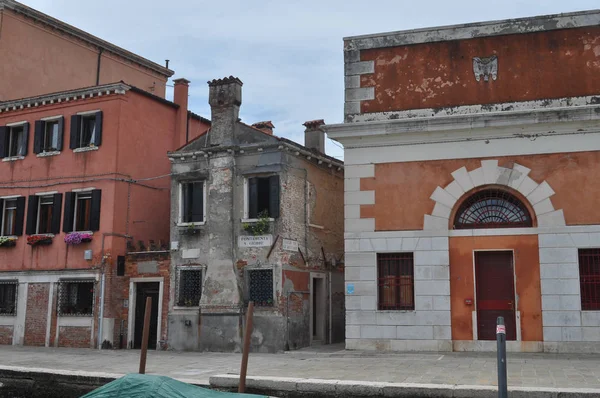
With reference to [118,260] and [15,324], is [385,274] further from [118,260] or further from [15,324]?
[15,324]

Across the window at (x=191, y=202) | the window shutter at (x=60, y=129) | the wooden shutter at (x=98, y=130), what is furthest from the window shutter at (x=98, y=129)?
the window at (x=191, y=202)

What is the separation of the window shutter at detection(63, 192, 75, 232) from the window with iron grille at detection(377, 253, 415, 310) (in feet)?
36.0

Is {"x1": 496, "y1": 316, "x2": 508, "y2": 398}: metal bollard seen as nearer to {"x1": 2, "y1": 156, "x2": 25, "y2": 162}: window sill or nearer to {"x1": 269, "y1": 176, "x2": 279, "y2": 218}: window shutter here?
{"x1": 269, "y1": 176, "x2": 279, "y2": 218}: window shutter

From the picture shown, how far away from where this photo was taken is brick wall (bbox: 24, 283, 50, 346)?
22.4m

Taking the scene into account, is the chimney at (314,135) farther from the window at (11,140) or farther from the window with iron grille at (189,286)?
the window at (11,140)

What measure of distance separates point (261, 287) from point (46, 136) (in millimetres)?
9865

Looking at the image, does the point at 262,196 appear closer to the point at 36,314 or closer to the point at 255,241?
the point at 255,241

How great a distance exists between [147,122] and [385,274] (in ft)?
35.5

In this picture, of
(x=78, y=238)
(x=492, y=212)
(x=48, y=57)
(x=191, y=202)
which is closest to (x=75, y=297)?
(x=78, y=238)

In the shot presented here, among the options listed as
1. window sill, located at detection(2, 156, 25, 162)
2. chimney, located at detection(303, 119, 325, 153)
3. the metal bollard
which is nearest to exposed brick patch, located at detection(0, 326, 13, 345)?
window sill, located at detection(2, 156, 25, 162)

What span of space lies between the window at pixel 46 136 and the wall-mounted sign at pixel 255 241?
7.88 m

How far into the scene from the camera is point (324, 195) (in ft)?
74.5

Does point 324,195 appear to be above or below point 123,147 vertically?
below

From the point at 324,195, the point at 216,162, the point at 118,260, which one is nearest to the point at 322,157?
the point at 324,195
